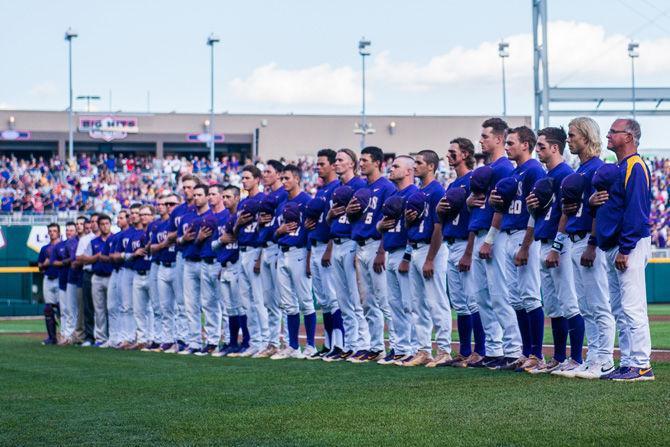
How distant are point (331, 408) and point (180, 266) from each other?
8.42 m

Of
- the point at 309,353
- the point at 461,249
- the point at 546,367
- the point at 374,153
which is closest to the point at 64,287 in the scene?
the point at 309,353

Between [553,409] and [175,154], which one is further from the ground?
[175,154]

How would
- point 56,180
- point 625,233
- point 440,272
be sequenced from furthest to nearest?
point 56,180
point 440,272
point 625,233

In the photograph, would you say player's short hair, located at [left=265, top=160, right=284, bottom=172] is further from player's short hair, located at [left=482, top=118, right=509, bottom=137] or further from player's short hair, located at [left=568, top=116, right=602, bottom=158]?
player's short hair, located at [left=568, top=116, right=602, bottom=158]

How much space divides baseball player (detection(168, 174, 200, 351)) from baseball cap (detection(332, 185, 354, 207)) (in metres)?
3.87

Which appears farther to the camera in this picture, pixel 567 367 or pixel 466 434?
pixel 567 367

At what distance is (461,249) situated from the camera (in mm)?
10805

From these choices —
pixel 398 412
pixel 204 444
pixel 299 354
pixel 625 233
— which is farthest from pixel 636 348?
pixel 299 354

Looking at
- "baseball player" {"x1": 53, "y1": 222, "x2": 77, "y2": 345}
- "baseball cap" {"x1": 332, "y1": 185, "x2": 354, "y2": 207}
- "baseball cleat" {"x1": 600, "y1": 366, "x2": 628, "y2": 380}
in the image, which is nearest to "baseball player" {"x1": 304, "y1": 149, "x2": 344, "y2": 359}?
"baseball cap" {"x1": 332, "y1": 185, "x2": 354, "y2": 207}

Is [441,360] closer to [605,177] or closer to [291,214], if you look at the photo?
[291,214]

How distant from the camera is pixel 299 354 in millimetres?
13242

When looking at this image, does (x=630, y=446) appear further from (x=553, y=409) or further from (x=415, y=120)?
(x=415, y=120)

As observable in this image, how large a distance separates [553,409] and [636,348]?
1.90 metres

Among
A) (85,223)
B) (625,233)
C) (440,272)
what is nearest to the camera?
(625,233)
